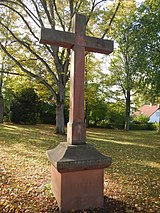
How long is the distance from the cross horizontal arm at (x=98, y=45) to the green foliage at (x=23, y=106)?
2027 centimetres

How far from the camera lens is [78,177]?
3779mm

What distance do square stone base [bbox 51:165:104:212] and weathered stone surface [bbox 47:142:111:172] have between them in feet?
0.49

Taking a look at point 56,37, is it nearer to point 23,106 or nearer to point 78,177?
point 78,177

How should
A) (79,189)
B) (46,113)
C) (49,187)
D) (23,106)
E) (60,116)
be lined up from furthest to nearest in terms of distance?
1. (46,113)
2. (23,106)
3. (60,116)
4. (49,187)
5. (79,189)

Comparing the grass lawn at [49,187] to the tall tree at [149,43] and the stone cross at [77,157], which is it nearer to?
the stone cross at [77,157]

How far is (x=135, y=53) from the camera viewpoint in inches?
410

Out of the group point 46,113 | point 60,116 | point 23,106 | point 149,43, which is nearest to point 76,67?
point 149,43

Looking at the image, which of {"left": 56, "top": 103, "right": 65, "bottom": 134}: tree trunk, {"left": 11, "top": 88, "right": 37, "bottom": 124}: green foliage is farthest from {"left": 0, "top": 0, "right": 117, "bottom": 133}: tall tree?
{"left": 11, "top": 88, "right": 37, "bottom": 124}: green foliage

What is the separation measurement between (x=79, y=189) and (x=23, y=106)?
68.4 feet

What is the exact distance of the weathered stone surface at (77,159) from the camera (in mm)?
3591

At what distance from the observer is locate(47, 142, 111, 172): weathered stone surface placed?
11.8 ft

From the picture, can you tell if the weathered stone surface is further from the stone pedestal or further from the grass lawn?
the grass lawn

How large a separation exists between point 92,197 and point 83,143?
0.99 metres

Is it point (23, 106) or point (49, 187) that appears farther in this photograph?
point (23, 106)
